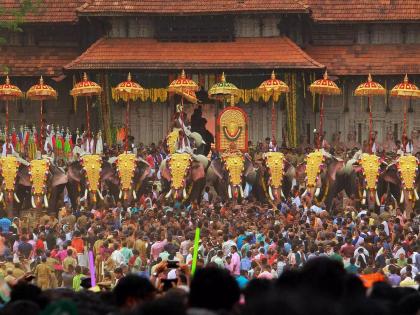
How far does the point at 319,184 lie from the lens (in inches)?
1431

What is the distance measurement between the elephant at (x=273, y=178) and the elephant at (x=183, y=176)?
47.7 inches

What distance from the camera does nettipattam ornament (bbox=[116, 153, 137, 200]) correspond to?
3612 cm

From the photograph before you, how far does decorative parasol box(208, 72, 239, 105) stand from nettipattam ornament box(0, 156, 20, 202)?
5791 millimetres

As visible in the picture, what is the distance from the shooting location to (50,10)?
44812mm

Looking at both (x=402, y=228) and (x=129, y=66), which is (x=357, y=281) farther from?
(x=129, y=66)

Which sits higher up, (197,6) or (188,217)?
(197,6)

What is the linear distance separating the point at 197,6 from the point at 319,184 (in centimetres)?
840

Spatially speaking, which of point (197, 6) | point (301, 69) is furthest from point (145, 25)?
point (301, 69)

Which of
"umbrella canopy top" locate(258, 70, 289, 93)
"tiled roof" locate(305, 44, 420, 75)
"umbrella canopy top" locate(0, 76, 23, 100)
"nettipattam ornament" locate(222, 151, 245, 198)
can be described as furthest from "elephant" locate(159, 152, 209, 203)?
"tiled roof" locate(305, 44, 420, 75)

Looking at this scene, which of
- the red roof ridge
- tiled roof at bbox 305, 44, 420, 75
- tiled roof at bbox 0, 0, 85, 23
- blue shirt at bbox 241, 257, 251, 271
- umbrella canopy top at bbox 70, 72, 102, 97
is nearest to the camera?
blue shirt at bbox 241, 257, 251, 271

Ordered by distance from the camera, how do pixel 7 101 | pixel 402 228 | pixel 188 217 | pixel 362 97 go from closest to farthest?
pixel 402 228 < pixel 188 217 < pixel 7 101 < pixel 362 97

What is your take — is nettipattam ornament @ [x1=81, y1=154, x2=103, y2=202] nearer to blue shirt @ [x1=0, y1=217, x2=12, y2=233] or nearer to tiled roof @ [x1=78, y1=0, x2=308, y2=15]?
blue shirt @ [x1=0, y1=217, x2=12, y2=233]

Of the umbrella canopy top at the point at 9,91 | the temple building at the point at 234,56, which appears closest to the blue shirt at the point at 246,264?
the umbrella canopy top at the point at 9,91

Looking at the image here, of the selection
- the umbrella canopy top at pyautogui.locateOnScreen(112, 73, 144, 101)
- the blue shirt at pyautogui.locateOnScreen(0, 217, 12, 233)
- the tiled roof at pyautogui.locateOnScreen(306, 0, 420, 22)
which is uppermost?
the tiled roof at pyautogui.locateOnScreen(306, 0, 420, 22)
